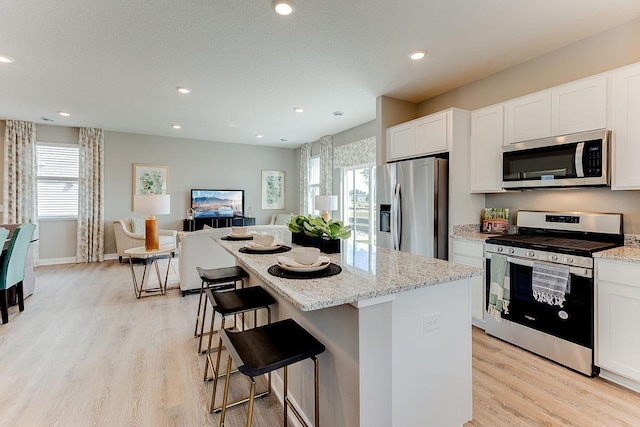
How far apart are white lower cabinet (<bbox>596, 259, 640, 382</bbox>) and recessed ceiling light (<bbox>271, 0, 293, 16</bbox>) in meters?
2.87

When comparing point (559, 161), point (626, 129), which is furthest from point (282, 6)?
point (626, 129)

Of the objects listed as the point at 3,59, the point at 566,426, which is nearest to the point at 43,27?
the point at 3,59

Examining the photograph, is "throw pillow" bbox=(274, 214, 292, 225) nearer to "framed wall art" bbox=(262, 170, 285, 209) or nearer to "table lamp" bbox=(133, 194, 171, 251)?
"framed wall art" bbox=(262, 170, 285, 209)

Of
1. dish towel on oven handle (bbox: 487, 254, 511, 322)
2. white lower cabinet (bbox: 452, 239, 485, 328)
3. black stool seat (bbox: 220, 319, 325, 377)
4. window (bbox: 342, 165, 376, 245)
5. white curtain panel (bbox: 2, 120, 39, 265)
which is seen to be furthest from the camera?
window (bbox: 342, 165, 376, 245)

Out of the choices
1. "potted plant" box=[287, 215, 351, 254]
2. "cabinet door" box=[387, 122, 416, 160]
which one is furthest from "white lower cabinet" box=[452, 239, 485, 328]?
"potted plant" box=[287, 215, 351, 254]

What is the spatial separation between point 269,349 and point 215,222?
6.39 metres

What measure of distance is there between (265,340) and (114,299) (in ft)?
11.4

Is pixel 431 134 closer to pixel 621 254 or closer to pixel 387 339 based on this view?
pixel 621 254

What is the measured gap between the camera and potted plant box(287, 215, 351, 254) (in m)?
1.96

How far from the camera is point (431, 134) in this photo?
11.5 ft

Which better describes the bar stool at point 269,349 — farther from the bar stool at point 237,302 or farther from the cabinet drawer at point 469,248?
the cabinet drawer at point 469,248

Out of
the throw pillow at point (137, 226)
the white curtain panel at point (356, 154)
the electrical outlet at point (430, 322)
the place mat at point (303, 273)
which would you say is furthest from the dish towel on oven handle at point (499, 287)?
the throw pillow at point (137, 226)

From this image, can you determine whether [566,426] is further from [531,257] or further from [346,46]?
[346,46]

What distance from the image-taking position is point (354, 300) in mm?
1138
